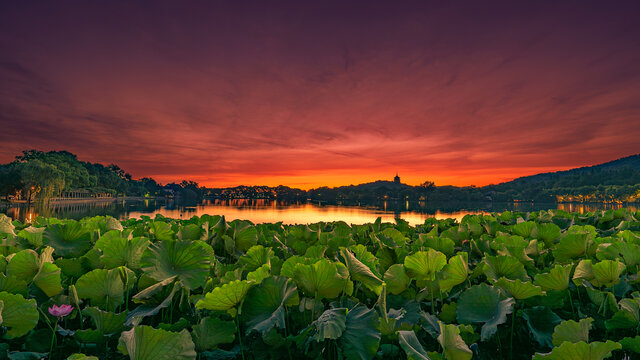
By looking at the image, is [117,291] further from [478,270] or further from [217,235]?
[478,270]

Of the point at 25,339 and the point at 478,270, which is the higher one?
the point at 478,270

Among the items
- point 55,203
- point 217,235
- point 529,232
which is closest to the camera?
point 217,235

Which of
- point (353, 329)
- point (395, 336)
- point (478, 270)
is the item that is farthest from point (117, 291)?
point (478, 270)

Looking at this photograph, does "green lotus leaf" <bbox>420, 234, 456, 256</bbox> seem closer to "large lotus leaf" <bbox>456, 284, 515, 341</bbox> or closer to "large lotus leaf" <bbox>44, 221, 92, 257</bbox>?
"large lotus leaf" <bbox>456, 284, 515, 341</bbox>

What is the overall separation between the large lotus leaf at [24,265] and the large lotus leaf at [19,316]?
0.54 m

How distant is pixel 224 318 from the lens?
158 centimetres

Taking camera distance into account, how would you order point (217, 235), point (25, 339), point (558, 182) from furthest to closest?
1. point (558, 182)
2. point (217, 235)
3. point (25, 339)

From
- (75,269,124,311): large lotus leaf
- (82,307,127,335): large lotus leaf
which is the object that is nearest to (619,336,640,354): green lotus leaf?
(82,307,127,335): large lotus leaf

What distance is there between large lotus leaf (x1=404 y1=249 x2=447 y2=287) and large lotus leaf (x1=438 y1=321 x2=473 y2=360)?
527 millimetres

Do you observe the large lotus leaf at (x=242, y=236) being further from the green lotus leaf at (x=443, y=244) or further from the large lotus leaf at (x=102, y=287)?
the green lotus leaf at (x=443, y=244)

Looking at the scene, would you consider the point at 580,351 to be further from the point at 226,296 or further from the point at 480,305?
the point at 226,296

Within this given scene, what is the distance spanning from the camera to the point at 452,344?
3.88 feet

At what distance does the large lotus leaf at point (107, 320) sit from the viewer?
138 cm

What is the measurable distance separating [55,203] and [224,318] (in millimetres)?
121873
